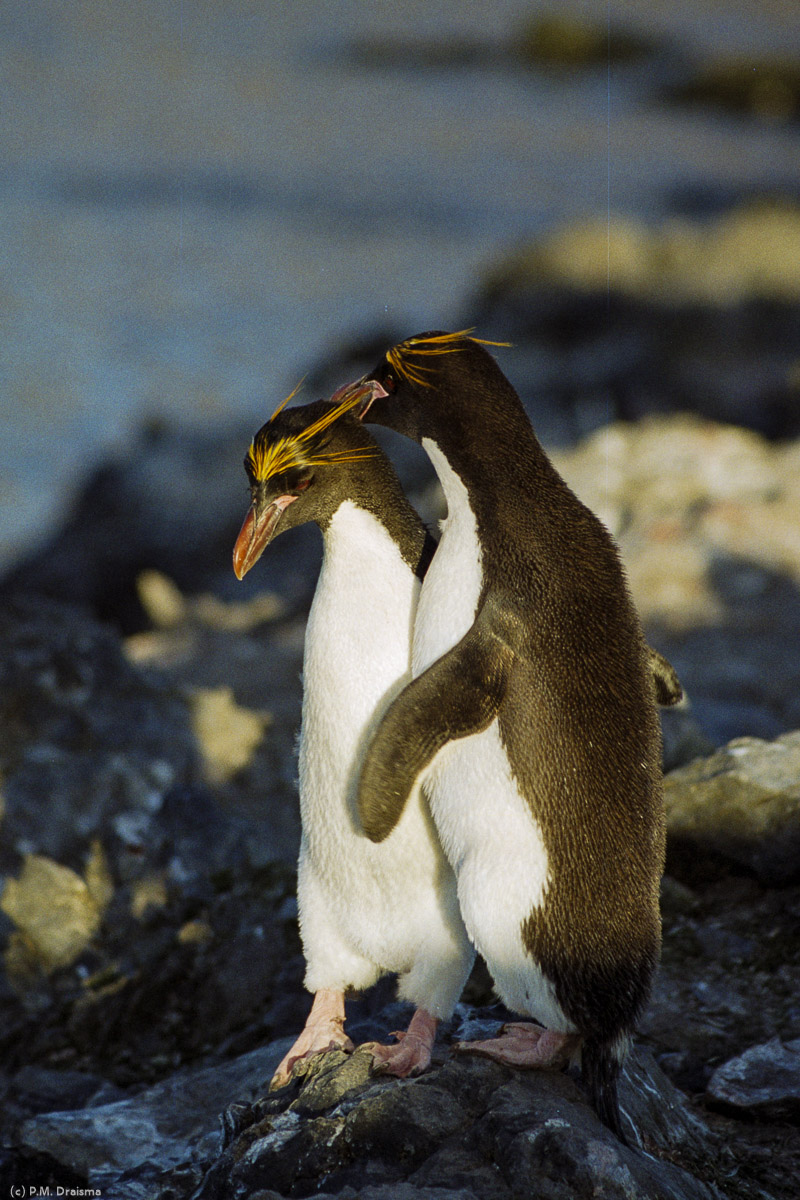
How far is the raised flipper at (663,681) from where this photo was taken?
8.85 feet

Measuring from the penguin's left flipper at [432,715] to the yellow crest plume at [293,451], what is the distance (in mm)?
549

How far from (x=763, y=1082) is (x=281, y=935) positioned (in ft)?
5.10

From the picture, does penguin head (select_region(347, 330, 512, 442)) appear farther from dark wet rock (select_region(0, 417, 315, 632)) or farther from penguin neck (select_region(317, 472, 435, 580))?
dark wet rock (select_region(0, 417, 315, 632))

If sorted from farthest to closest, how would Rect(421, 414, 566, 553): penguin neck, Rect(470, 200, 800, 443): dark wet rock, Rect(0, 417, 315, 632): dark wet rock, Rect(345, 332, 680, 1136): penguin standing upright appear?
1. Rect(470, 200, 800, 443): dark wet rock
2. Rect(0, 417, 315, 632): dark wet rock
3. Rect(421, 414, 566, 553): penguin neck
4. Rect(345, 332, 680, 1136): penguin standing upright

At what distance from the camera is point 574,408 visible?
1256 cm

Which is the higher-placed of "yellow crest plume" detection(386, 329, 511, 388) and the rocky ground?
"yellow crest plume" detection(386, 329, 511, 388)

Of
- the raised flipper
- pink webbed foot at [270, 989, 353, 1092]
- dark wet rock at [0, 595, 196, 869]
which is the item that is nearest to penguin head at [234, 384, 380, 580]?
the raised flipper

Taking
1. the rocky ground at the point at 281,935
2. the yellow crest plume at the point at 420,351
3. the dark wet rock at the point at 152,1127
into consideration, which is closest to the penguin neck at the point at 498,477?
the yellow crest plume at the point at 420,351

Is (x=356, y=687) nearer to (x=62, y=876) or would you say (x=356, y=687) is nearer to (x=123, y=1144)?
(x=123, y=1144)

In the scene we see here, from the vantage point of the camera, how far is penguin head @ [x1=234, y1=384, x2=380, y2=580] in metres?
2.59

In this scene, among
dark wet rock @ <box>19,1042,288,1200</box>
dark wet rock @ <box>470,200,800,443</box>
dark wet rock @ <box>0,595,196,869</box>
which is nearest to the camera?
dark wet rock @ <box>19,1042,288,1200</box>

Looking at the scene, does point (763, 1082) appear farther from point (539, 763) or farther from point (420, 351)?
point (420, 351)

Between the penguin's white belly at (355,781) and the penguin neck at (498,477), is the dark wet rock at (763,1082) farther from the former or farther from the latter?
the penguin neck at (498,477)

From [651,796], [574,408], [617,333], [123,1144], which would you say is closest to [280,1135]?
[123,1144]
